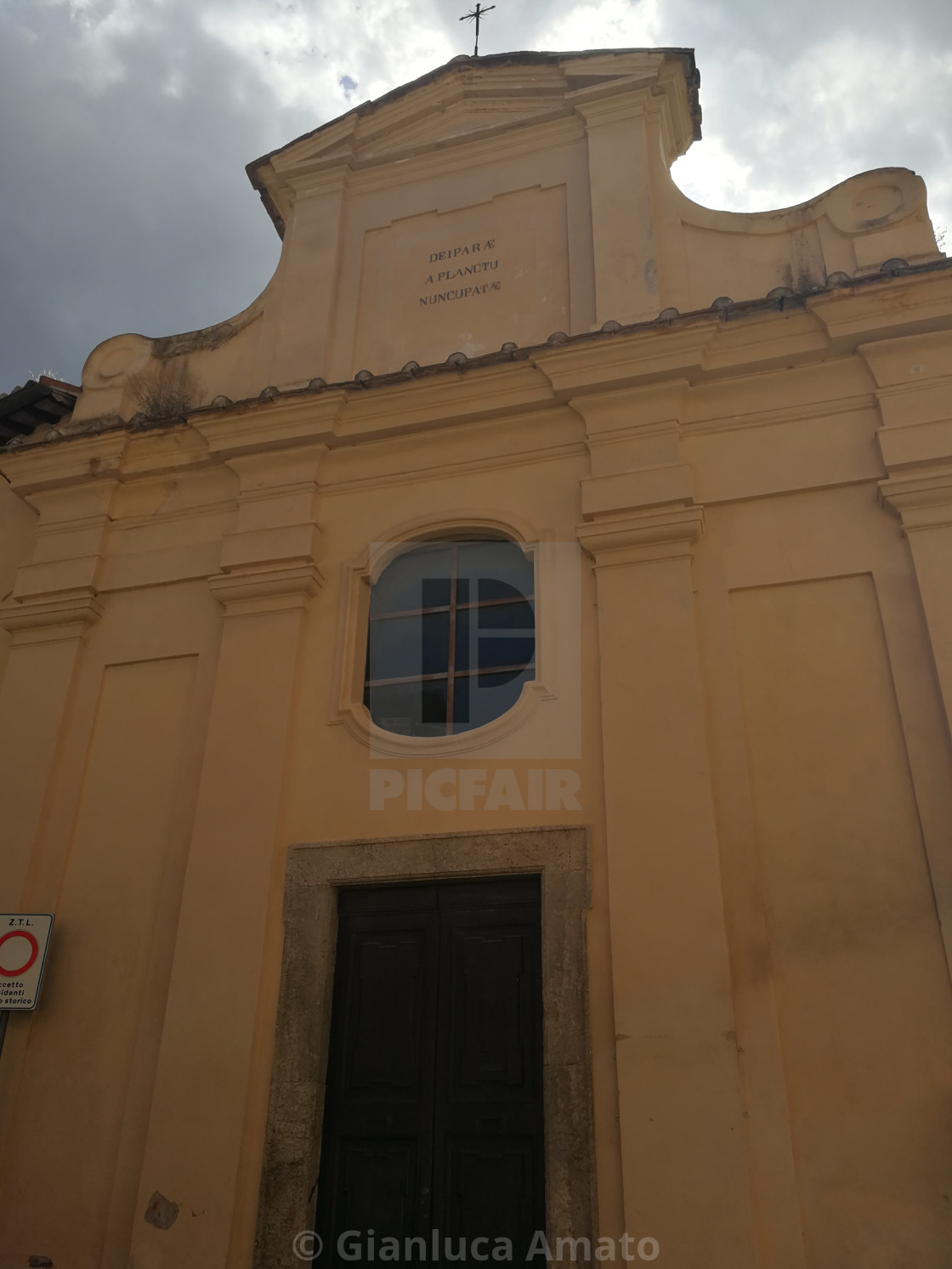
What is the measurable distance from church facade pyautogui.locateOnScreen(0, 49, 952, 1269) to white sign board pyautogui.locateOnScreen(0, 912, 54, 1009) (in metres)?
0.28

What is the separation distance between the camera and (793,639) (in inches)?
221

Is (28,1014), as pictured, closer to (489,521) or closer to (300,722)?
(300,722)


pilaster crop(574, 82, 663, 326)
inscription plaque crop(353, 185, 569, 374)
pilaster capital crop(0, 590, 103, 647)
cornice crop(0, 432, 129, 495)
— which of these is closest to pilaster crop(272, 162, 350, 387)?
inscription plaque crop(353, 185, 569, 374)

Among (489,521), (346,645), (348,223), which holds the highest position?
(348,223)

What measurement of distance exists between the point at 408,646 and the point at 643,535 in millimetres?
1684

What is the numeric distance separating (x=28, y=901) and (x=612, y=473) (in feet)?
14.8

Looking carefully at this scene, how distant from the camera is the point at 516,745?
225 inches

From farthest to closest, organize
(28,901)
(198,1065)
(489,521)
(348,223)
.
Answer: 1. (348,223)
2. (489,521)
3. (28,901)
4. (198,1065)

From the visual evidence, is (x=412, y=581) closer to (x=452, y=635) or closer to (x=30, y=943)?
(x=452, y=635)

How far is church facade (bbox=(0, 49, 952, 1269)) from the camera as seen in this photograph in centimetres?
471

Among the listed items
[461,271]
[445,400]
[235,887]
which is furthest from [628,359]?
[235,887]

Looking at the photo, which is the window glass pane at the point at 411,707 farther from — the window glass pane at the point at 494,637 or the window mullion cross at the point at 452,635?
the window glass pane at the point at 494,637

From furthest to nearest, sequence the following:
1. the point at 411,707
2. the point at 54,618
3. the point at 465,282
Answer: the point at 465,282, the point at 54,618, the point at 411,707

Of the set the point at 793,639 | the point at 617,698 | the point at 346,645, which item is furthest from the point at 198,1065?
the point at 793,639
